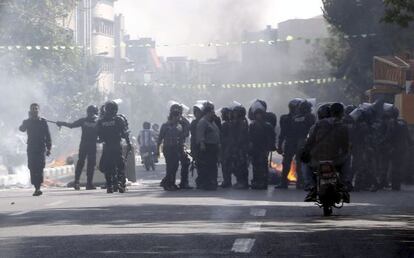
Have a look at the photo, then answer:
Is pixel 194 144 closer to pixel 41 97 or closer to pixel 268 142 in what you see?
pixel 268 142

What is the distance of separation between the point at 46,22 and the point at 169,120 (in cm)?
3430

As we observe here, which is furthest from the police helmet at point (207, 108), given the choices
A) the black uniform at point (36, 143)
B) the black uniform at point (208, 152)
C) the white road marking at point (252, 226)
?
the white road marking at point (252, 226)

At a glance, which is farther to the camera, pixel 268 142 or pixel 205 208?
pixel 268 142

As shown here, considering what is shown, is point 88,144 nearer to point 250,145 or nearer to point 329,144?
point 250,145

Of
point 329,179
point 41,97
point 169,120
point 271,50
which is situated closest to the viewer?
point 329,179

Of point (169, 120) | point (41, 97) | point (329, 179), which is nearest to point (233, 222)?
point (329, 179)

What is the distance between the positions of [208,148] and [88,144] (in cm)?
270

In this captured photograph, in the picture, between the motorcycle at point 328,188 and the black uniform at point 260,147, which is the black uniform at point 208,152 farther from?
the motorcycle at point 328,188

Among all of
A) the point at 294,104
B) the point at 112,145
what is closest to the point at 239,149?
the point at 294,104

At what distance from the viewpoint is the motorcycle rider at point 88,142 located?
1248 inches

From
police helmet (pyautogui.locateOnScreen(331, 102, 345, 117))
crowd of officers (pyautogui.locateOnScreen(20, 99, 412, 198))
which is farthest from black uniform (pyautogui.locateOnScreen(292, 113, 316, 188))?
police helmet (pyautogui.locateOnScreen(331, 102, 345, 117))

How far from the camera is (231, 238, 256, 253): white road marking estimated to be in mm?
14289

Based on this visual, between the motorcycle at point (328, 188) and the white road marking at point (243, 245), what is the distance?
524 cm

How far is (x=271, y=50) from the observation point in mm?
121250
